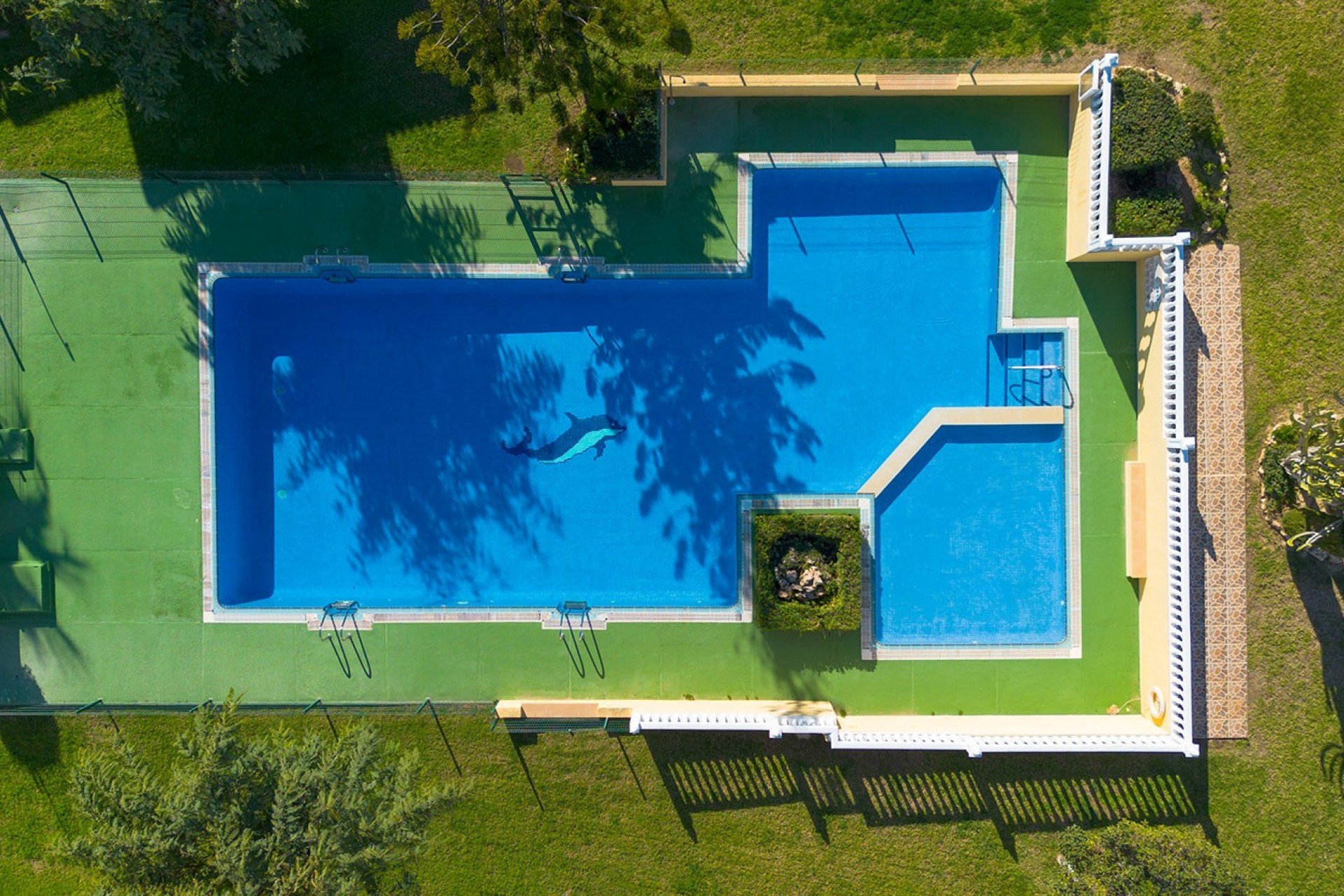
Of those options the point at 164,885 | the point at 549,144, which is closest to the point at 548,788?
the point at 164,885

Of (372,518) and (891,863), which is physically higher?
(372,518)

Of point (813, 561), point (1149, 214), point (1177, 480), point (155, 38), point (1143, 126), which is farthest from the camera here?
point (813, 561)

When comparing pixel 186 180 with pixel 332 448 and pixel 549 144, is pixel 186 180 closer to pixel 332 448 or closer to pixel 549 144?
pixel 332 448

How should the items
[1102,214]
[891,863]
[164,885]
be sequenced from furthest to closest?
1. [891,863]
2. [1102,214]
3. [164,885]

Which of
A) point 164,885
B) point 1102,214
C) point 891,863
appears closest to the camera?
point 164,885

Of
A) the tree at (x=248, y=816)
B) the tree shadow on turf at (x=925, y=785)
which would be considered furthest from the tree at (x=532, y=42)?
the tree shadow on turf at (x=925, y=785)

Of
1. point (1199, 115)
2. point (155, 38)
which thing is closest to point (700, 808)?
point (1199, 115)

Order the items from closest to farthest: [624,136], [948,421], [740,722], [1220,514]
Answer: [740,722] < [624,136] < [1220,514] < [948,421]

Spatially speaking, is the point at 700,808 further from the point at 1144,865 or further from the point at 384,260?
the point at 384,260
